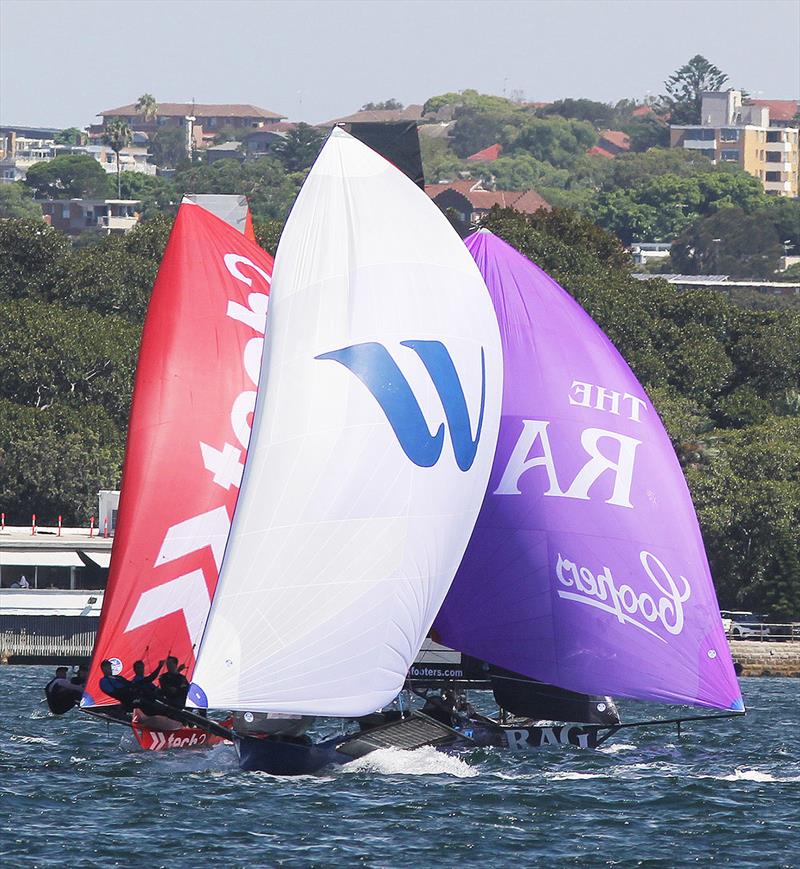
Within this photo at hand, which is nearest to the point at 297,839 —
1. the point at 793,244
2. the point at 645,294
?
the point at 645,294

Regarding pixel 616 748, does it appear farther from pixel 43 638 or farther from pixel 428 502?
pixel 43 638

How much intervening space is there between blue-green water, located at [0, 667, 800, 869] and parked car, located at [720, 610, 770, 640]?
Result: 27.2 meters

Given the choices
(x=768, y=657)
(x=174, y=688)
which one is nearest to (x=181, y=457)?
(x=174, y=688)

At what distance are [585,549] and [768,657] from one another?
31333 millimetres

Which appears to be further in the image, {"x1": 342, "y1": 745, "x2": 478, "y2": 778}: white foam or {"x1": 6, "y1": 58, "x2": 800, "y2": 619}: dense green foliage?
{"x1": 6, "y1": 58, "x2": 800, "y2": 619}: dense green foliage

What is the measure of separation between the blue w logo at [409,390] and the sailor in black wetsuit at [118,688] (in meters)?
5.40

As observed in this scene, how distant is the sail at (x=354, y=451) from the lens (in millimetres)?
28453

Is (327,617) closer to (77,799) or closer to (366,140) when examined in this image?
(77,799)

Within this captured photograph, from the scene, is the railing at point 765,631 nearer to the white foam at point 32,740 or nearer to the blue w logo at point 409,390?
the white foam at point 32,740

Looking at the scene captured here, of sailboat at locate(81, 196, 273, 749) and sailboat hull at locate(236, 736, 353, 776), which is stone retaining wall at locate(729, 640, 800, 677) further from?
sailboat hull at locate(236, 736, 353, 776)

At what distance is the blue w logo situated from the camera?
29.5m

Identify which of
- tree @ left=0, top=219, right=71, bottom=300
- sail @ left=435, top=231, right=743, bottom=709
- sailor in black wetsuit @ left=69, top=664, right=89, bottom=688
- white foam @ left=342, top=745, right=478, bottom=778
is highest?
tree @ left=0, top=219, right=71, bottom=300

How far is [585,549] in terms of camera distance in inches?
1299

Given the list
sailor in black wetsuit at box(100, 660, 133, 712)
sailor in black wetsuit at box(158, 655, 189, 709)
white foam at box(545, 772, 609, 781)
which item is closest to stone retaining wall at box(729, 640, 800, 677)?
white foam at box(545, 772, 609, 781)
